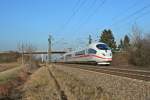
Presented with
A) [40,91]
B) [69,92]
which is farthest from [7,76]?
[69,92]

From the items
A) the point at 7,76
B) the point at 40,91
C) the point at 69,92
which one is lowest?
the point at 40,91

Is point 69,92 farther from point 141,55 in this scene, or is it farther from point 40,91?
point 141,55

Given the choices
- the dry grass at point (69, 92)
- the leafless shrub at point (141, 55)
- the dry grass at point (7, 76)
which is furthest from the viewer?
the leafless shrub at point (141, 55)

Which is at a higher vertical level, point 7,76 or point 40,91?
point 7,76

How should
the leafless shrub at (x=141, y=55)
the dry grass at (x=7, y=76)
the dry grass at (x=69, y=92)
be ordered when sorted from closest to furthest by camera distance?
the dry grass at (x=69, y=92), the dry grass at (x=7, y=76), the leafless shrub at (x=141, y=55)

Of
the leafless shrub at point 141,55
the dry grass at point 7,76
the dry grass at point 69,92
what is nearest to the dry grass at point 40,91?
the dry grass at point 69,92

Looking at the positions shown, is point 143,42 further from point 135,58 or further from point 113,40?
point 113,40

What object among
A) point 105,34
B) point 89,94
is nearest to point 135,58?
point 89,94

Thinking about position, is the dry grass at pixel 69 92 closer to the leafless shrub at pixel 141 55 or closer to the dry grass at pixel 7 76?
the dry grass at pixel 7 76

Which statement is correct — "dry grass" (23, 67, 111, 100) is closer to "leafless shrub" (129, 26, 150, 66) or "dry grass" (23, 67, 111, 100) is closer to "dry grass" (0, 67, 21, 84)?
"dry grass" (0, 67, 21, 84)

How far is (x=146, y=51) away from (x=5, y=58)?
7643 cm

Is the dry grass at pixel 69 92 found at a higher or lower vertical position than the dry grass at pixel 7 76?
lower

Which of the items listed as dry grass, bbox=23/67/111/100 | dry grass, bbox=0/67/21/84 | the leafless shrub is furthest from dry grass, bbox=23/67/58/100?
the leafless shrub

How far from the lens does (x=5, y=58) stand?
383 feet
